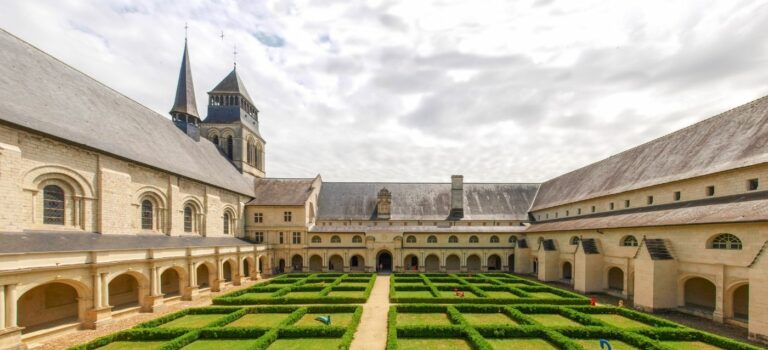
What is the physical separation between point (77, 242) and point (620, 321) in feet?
105

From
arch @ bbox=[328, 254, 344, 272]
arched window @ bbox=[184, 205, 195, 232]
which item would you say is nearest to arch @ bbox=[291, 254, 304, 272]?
arch @ bbox=[328, 254, 344, 272]

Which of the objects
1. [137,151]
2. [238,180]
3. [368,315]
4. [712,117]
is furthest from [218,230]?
[712,117]

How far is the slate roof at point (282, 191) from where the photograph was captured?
42.6 m

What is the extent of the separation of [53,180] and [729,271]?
40.0 meters

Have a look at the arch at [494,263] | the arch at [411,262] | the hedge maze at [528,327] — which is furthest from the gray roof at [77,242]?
the arch at [494,263]

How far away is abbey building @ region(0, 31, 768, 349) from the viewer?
17.6 metres

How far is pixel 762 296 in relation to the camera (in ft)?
53.7

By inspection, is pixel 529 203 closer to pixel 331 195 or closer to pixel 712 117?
pixel 712 117

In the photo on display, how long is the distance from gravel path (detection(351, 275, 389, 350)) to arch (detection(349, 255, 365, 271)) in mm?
15943

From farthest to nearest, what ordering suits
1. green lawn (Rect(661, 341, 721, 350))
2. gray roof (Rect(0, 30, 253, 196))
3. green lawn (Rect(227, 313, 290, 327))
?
green lawn (Rect(227, 313, 290, 327)), gray roof (Rect(0, 30, 253, 196)), green lawn (Rect(661, 341, 721, 350))

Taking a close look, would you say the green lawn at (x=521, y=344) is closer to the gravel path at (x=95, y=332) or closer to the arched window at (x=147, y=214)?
the gravel path at (x=95, y=332)

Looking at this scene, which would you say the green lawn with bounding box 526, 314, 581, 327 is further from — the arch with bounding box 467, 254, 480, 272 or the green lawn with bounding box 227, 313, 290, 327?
the arch with bounding box 467, 254, 480, 272

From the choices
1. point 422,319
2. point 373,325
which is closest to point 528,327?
point 422,319

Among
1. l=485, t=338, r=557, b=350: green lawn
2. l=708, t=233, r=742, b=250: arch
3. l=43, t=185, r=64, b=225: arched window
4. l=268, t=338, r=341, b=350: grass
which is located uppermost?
l=43, t=185, r=64, b=225: arched window
